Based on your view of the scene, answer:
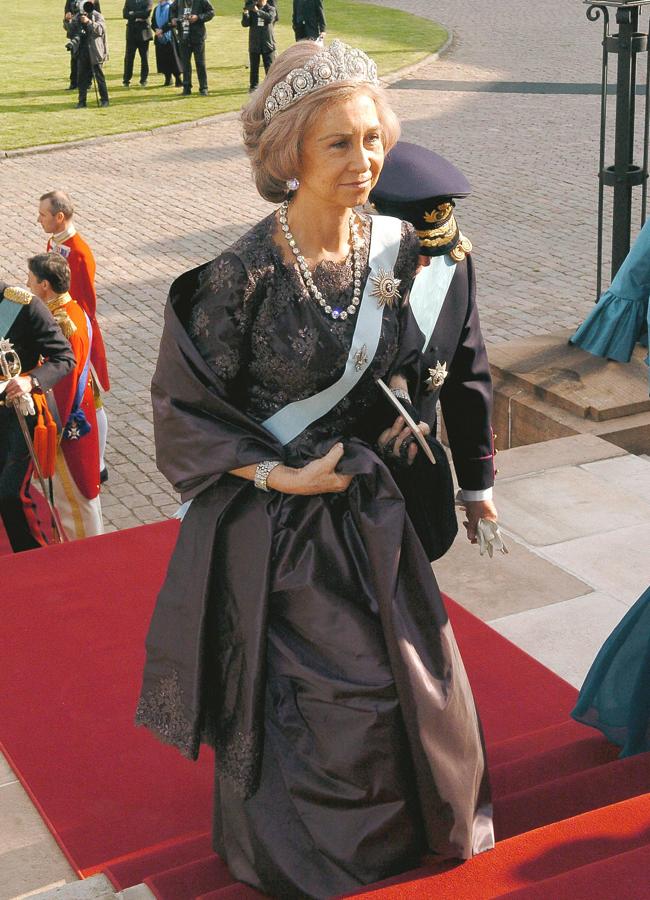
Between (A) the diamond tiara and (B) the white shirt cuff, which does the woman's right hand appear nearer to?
(B) the white shirt cuff

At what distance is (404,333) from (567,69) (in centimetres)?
1999

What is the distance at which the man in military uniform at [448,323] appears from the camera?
125 inches

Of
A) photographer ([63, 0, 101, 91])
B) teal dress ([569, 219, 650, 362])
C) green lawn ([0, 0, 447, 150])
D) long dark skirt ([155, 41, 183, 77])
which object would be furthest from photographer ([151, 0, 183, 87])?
teal dress ([569, 219, 650, 362])

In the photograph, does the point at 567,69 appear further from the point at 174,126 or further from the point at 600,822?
the point at 600,822

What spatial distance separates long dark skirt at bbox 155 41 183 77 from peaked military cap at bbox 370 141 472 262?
18.5m

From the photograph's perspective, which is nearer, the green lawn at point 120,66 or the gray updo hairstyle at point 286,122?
the gray updo hairstyle at point 286,122

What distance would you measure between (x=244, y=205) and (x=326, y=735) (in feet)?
38.2

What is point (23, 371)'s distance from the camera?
6.01m

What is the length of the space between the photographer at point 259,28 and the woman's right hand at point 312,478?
17.2 meters

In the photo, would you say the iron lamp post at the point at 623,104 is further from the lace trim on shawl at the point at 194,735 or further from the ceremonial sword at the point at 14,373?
the lace trim on shawl at the point at 194,735

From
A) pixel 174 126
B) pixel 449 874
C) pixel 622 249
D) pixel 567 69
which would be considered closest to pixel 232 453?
pixel 449 874

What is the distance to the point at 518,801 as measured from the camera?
319 cm

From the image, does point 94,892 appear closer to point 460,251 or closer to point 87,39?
point 460,251

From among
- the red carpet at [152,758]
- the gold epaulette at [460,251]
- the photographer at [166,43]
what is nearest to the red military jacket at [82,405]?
the red carpet at [152,758]
